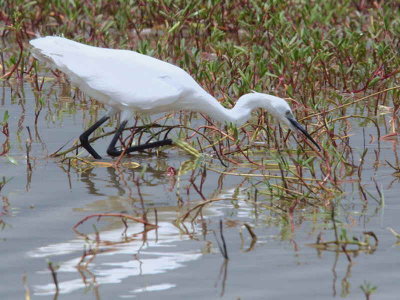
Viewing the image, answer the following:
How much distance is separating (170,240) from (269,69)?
17.3 ft

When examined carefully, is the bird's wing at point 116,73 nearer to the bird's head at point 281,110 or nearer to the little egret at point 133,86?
the little egret at point 133,86

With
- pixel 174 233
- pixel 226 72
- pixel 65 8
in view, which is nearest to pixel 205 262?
pixel 174 233

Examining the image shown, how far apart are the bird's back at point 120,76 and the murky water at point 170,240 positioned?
484mm

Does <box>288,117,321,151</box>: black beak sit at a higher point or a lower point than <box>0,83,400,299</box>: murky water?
higher

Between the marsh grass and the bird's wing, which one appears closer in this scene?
the marsh grass

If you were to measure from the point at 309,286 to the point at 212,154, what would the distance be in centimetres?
319

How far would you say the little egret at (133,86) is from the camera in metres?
7.49

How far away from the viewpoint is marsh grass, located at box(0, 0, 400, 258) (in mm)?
6965

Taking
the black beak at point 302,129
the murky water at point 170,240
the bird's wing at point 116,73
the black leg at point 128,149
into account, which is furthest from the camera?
the black leg at point 128,149

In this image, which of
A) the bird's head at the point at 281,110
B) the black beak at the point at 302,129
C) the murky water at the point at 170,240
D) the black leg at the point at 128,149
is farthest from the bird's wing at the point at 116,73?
the black beak at the point at 302,129

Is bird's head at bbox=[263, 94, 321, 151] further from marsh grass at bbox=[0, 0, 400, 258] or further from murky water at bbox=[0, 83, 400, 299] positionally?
murky water at bbox=[0, 83, 400, 299]

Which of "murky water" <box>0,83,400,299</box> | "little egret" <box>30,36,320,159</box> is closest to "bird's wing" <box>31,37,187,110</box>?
"little egret" <box>30,36,320,159</box>

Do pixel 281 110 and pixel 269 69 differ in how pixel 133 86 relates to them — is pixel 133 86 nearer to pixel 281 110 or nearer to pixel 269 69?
pixel 281 110

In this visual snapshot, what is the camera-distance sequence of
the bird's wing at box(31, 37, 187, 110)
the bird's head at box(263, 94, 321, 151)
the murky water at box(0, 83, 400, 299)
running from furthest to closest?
the bird's head at box(263, 94, 321, 151) → the bird's wing at box(31, 37, 187, 110) → the murky water at box(0, 83, 400, 299)
